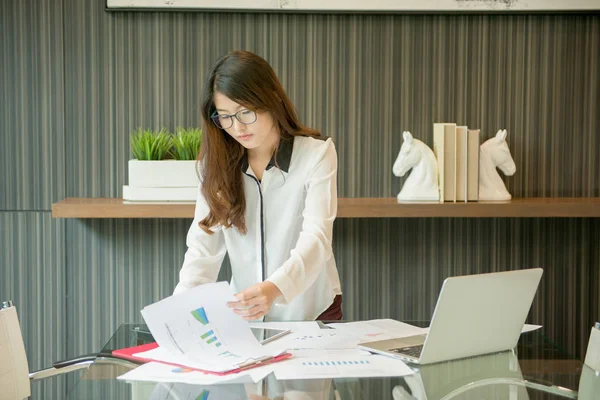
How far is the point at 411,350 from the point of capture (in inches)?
67.9

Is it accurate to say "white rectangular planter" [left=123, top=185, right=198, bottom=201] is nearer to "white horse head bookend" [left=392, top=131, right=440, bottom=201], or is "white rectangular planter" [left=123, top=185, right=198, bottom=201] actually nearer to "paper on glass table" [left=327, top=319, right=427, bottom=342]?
"white horse head bookend" [left=392, top=131, right=440, bottom=201]

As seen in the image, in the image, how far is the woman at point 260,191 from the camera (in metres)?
2.01

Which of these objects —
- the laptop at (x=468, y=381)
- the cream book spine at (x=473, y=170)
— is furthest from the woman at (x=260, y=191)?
the cream book spine at (x=473, y=170)

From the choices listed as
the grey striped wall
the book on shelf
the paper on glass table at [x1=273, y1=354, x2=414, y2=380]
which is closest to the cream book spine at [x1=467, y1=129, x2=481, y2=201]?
the book on shelf

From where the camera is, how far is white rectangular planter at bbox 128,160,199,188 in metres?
2.95

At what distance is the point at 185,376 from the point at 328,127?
1.85 meters

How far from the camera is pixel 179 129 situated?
3104 millimetres

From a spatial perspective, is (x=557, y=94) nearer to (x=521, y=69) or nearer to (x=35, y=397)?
(x=521, y=69)

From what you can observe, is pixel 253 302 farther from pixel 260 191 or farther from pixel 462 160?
pixel 462 160

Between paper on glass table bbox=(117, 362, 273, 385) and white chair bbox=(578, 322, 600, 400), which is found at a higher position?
paper on glass table bbox=(117, 362, 273, 385)

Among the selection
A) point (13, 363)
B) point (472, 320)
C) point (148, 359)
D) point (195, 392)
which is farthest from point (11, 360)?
point (472, 320)

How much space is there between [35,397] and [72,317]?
37 cm

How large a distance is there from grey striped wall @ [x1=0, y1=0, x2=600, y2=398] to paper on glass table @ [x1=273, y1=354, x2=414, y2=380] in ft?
5.28

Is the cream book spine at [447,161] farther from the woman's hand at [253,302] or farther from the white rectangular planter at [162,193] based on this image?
the woman's hand at [253,302]
